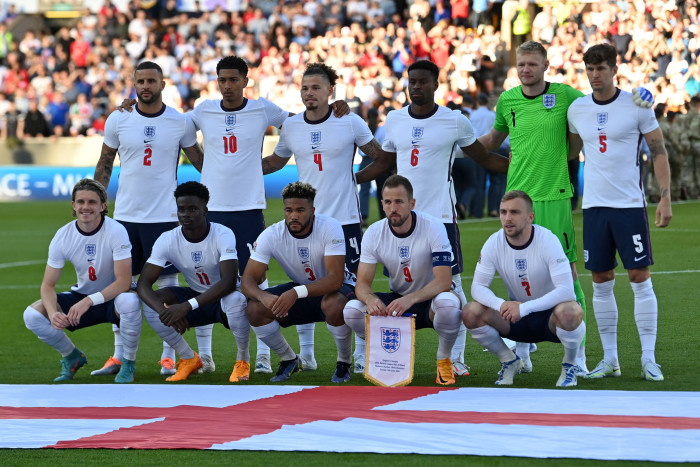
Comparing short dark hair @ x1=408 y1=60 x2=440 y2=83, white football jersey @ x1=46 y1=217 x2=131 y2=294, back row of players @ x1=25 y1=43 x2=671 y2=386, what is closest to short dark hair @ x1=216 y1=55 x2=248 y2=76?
back row of players @ x1=25 y1=43 x2=671 y2=386

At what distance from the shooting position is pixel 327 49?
28750 mm

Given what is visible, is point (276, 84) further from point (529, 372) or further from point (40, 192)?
point (529, 372)

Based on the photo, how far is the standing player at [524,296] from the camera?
7.27 m

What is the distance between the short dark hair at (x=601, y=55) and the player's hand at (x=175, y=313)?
3.10 metres

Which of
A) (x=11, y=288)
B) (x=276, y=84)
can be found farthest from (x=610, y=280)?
(x=276, y=84)

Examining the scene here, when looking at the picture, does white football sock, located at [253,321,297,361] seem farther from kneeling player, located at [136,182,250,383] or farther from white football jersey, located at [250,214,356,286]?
white football jersey, located at [250,214,356,286]

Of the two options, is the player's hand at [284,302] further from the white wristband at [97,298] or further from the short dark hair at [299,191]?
the white wristband at [97,298]

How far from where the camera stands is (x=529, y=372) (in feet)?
26.2

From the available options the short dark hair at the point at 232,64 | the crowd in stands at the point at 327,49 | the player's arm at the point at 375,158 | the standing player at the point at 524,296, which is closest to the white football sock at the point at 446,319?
the standing player at the point at 524,296

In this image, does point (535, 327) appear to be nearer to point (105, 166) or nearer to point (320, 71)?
point (320, 71)

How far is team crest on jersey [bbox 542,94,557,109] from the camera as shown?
7.92 metres

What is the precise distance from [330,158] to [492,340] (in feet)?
6.26

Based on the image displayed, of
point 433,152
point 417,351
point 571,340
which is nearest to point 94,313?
point 417,351

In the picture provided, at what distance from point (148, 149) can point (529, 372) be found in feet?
10.5
